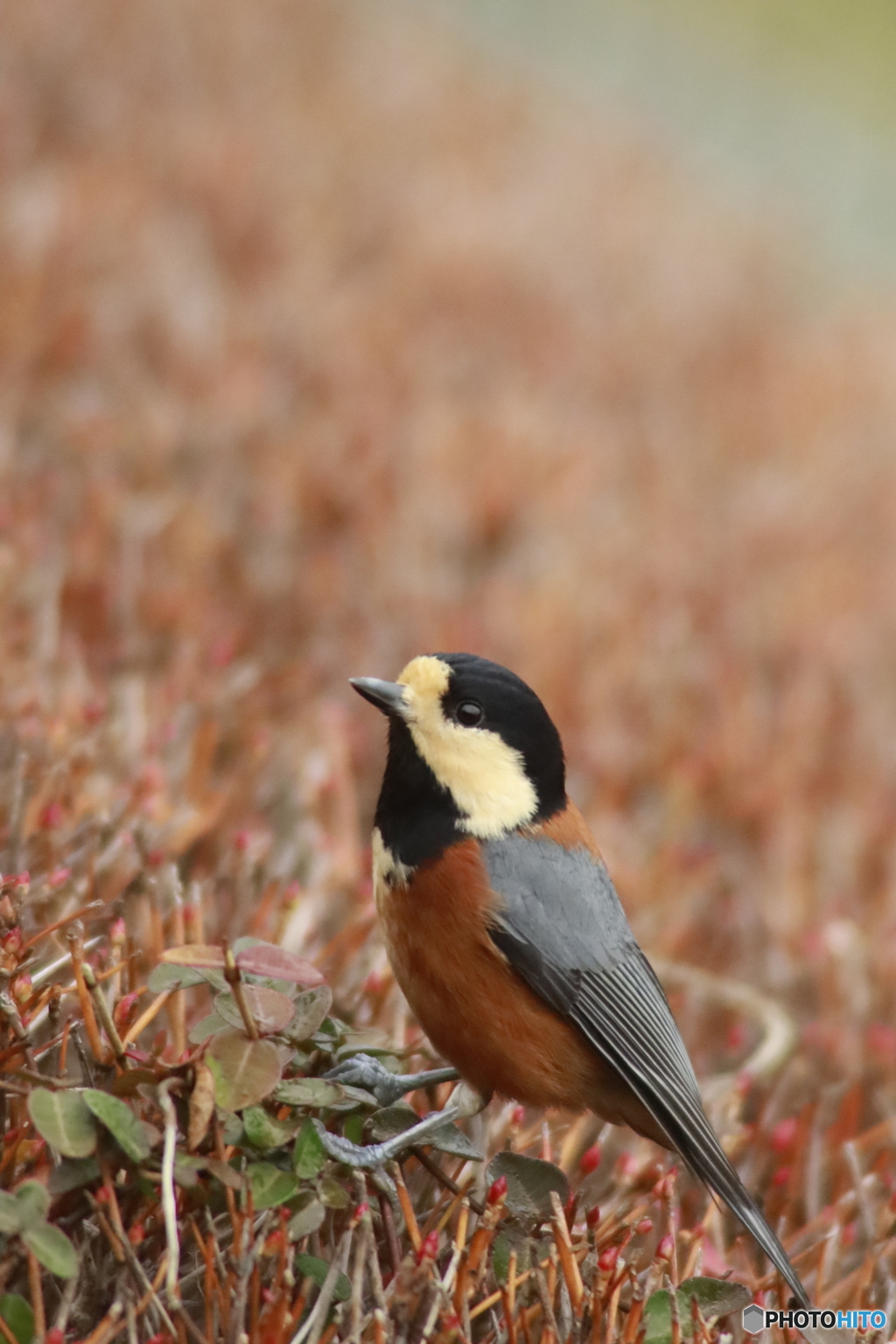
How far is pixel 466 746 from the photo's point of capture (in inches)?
92.8

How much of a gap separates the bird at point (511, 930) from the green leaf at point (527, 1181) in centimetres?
12

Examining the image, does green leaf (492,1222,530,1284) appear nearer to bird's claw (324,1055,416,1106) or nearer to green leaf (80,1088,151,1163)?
bird's claw (324,1055,416,1106)

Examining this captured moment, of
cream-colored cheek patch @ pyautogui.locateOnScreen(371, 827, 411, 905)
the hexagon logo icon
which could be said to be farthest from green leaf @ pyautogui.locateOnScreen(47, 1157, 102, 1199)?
the hexagon logo icon

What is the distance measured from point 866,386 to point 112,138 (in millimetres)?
4954

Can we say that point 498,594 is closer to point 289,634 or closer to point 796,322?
point 289,634

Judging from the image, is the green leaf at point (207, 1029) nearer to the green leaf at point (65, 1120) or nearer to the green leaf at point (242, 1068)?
the green leaf at point (242, 1068)

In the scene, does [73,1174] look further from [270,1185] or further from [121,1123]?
[270,1185]

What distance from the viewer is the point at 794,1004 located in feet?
13.1

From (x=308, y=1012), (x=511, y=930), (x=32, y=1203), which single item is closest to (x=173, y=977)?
(x=308, y=1012)

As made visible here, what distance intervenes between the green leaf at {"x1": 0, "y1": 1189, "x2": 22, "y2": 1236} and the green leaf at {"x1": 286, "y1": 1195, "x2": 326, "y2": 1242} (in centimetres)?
35

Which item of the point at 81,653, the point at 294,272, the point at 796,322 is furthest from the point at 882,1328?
the point at 796,322

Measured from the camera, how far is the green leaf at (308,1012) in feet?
6.33

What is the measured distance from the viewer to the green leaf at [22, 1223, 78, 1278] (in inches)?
61.8

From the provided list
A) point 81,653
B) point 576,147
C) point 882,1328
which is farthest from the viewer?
point 576,147
